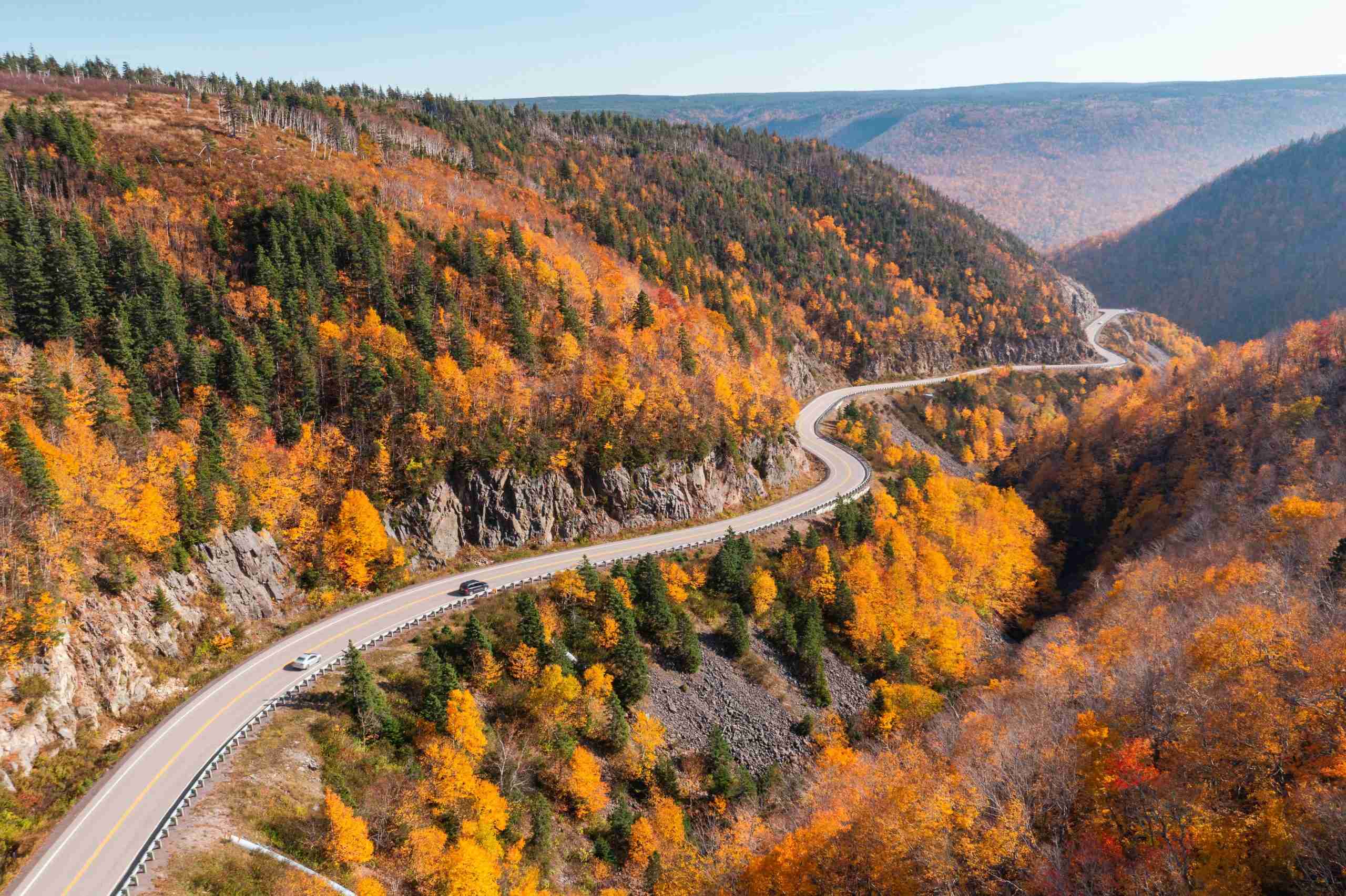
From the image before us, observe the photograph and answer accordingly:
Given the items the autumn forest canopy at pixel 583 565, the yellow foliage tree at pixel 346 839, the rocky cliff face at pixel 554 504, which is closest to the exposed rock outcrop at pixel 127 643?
the autumn forest canopy at pixel 583 565

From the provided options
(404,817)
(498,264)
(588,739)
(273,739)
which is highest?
(498,264)

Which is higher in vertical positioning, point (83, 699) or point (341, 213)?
point (341, 213)

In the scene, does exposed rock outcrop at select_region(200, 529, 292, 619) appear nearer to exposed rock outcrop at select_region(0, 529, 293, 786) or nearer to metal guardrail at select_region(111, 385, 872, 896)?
exposed rock outcrop at select_region(0, 529, 293, 786)

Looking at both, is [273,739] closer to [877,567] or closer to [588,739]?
[588,739]

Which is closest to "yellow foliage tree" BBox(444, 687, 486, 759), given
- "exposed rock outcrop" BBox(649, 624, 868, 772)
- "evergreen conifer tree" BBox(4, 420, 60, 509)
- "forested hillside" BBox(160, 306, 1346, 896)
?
"forested hillside" BBox(160, 306, 1346, 896)

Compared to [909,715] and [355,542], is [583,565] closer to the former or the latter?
[355,542]

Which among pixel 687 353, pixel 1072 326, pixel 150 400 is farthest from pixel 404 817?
pixel 1072 326

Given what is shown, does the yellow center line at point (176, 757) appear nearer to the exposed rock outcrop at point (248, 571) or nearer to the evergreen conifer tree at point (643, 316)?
the exposed rock outcrop at point (248, 571)
